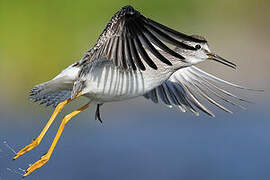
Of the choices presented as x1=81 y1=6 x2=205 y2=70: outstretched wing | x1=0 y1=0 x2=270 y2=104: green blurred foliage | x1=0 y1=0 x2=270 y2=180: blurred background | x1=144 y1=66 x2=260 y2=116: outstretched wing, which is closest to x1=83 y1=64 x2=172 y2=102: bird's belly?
x1=81 y1=6 x2=205 y2=70: outstretched wing

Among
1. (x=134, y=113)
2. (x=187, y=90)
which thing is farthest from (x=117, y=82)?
(x=134, y=113)

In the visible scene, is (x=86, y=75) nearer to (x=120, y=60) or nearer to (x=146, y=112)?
(x=120, y=60)

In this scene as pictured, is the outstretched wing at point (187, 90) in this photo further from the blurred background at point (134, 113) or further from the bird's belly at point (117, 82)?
the blurred background at point (134, 113)

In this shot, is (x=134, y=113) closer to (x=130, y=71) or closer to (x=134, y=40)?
(x=130, y=71)

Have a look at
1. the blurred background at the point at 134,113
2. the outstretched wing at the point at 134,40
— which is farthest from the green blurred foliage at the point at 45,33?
the outstretched wing at the point at 134,40

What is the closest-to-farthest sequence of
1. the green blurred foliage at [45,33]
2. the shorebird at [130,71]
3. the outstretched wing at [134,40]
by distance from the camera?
the outstretched wing at [134,40]
the shorebird at [130,71]
the green blurred foliage at [45,33]

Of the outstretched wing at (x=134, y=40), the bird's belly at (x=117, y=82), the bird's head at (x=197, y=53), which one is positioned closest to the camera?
the outstretched wing at (x=134, y=40)
